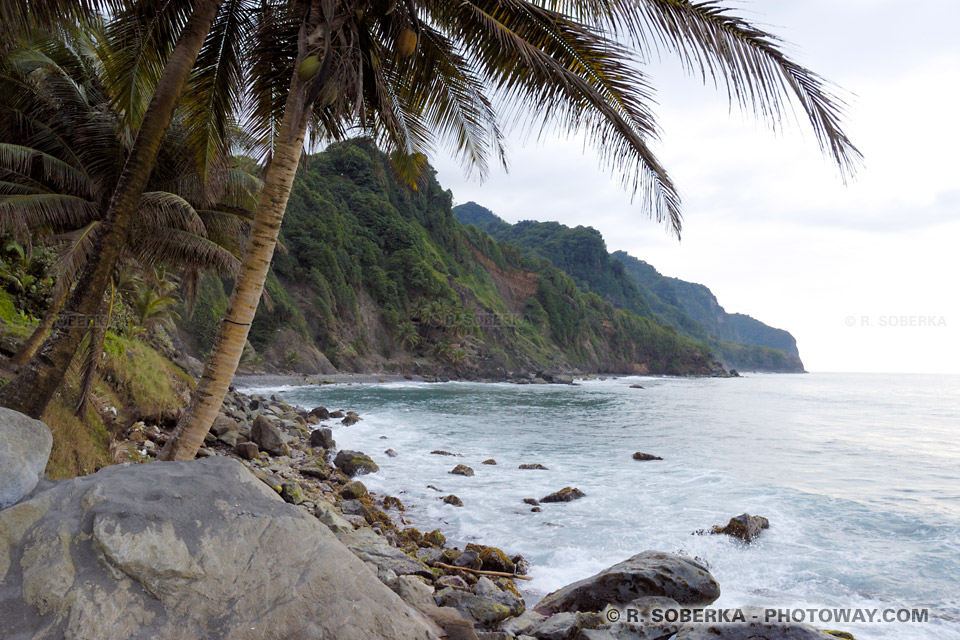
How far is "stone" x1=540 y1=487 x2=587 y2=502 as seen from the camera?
1073 centimetres

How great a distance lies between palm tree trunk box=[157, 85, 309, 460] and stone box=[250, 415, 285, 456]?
8.49 meters

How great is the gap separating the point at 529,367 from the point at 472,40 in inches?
3313

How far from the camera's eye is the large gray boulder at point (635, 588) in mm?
5359

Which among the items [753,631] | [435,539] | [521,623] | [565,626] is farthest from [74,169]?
[753,631]

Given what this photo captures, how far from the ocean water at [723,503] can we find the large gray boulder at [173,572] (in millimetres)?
4311

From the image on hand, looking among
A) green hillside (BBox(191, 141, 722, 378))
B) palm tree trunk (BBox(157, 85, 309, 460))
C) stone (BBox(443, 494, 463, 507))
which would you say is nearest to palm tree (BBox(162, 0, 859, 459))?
palm tree trunk (BBox(157, 85, 309, 460))

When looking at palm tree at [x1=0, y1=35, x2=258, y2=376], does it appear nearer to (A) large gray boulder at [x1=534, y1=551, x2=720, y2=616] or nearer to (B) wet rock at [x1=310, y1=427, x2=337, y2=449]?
(A) large gray boulder at [x1=534, y1=551, x2=720, y2=616]

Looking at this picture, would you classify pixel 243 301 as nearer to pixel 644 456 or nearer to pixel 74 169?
pixel 74 169

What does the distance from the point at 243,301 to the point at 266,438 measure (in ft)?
30.5

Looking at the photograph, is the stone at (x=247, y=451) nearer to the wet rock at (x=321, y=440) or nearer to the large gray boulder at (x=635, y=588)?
the wet rock at (x=321, y=440)

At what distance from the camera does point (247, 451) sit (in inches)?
416

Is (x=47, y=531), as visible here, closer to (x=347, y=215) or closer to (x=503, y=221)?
(x=347, y=215)

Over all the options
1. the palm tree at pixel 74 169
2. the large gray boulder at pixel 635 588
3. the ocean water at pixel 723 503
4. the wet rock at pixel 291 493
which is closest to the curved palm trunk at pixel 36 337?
the palm tree at pixel 74 169

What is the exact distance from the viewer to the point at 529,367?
87.6 meters
